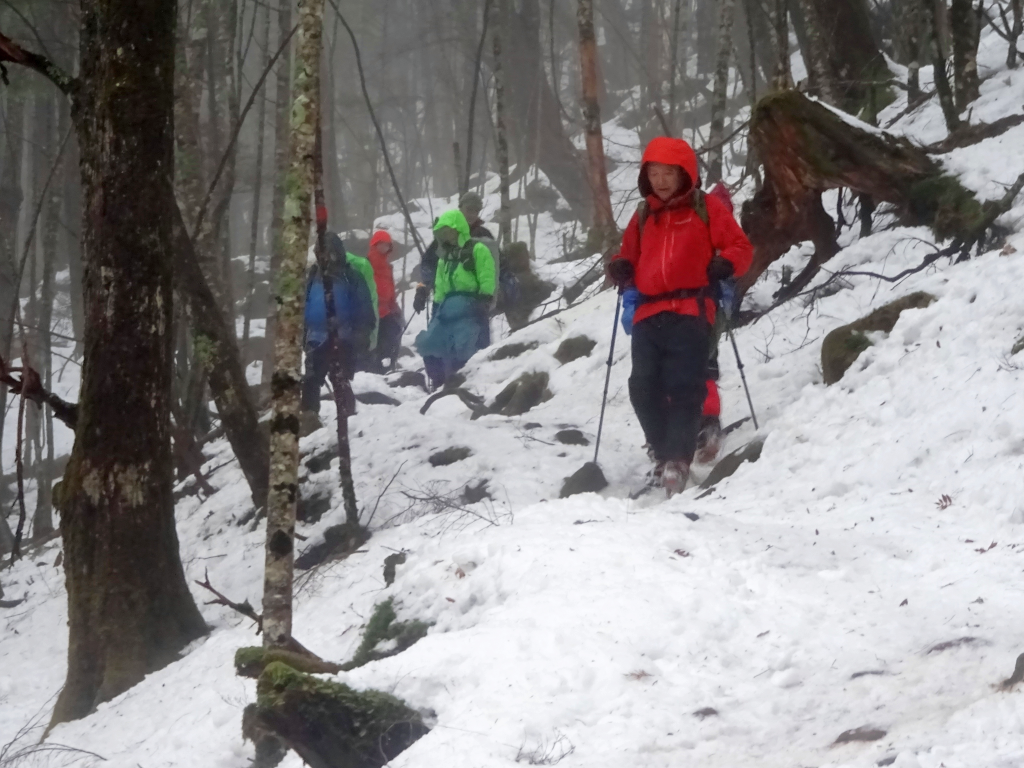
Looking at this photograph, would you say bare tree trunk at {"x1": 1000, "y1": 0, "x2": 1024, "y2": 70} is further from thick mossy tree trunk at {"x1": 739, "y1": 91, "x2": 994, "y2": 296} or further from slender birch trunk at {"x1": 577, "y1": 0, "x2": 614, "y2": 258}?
slender birch trunk at {"x1": 577, "y1": 0, "x2": 614, "y2": 258}

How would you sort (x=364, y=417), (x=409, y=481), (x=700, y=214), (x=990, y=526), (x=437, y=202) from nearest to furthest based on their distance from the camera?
(x=990, y=526) < (x=700, y=214) < (x=409, y=481) < (x=364, y=417) < (x=437, y=202)

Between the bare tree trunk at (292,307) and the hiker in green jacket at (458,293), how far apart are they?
503cm

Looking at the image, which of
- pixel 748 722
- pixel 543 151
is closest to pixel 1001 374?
pixel 748 722

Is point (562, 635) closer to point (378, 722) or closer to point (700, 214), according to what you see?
point (378, 722)

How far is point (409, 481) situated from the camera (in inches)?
282

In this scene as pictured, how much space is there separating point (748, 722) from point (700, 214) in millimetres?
3662

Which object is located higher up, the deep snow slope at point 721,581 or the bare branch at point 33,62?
the bare branch at point 33,62

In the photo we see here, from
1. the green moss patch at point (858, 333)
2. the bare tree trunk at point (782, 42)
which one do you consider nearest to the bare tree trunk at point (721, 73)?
the bare tree trunk at point (782, 42)

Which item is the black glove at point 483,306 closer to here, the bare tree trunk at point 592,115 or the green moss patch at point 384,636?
the bare tree trunk at point 592,115

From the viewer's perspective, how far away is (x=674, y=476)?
600 centimetres

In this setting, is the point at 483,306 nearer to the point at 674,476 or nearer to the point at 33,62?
the point at 674,476

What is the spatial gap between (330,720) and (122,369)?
290cm

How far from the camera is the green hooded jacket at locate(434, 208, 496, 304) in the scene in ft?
31.8

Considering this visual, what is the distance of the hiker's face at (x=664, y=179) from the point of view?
583 cm
